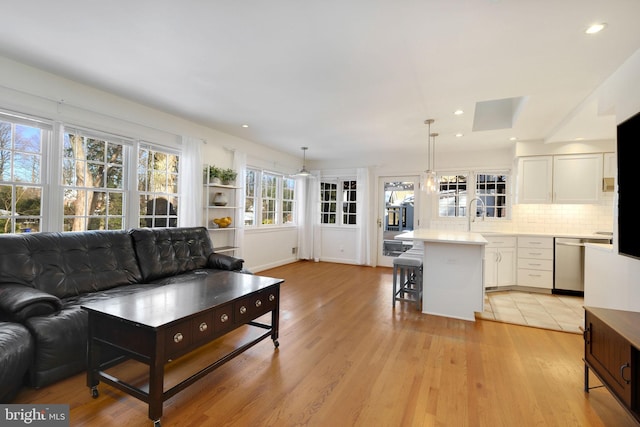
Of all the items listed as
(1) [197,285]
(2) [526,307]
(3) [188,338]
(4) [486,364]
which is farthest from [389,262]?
(3) [188,338]

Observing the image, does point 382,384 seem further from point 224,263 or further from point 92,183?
point 92,183

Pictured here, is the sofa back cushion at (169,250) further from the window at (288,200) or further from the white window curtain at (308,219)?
the white window curtain at (308,219)

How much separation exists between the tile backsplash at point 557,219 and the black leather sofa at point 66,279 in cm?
484

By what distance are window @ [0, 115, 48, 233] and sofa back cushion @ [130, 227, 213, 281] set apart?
0.89m

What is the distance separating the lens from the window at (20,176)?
2.78 metres

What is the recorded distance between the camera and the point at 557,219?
17.0ft

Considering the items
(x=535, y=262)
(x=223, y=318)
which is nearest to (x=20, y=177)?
(x=223, y=318)

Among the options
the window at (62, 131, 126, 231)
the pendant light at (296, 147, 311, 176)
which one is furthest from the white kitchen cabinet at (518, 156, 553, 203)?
the window at (62, 131, 126, 231)

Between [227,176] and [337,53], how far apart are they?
3.08 meters

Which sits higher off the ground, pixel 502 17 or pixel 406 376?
pixel 502 17

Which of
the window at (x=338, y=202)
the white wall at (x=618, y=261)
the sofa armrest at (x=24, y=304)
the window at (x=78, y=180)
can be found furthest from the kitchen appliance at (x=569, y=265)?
the sofa armrest at (x=24, y=304)

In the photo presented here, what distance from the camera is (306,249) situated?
739cm

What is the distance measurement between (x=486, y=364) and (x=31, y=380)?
3349 millimetres

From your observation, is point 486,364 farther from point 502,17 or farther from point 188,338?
point 502,17
